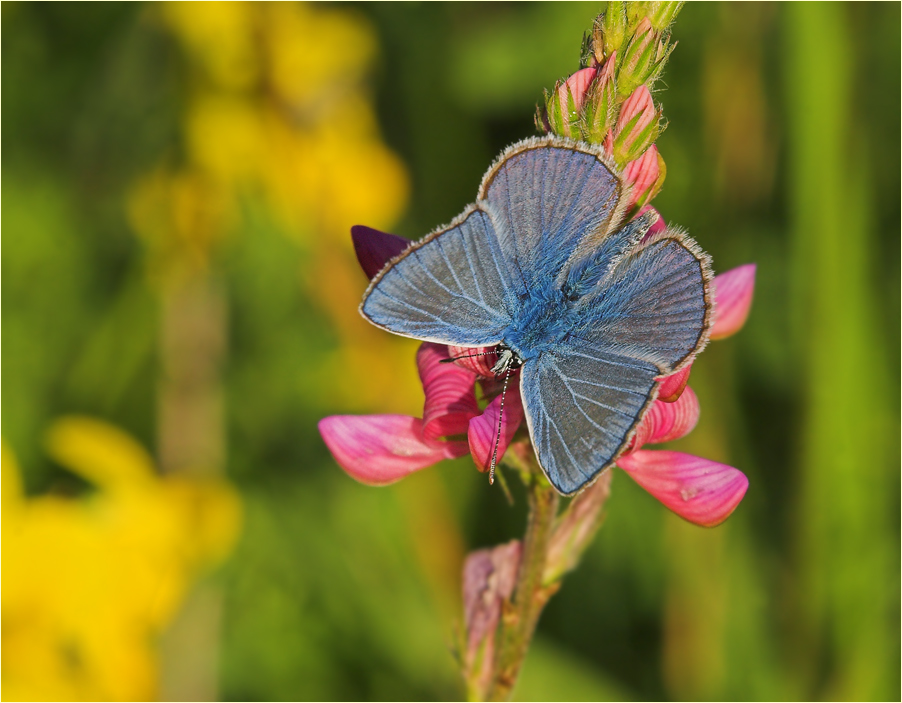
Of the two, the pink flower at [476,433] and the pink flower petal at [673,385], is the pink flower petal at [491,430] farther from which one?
the pink flower petal at [673,385]

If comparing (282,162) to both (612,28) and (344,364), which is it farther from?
(612,28)

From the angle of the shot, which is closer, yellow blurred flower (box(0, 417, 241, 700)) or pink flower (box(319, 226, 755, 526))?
pink flower (box(319, 226, 755, 526))

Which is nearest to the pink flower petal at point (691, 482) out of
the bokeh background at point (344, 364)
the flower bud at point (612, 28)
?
the flower bud at point (612, 28)

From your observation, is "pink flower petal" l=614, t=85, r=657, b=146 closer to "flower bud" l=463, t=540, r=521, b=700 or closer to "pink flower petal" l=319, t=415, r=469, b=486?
"pink flower petal" l=319, t=415, r=469, b=486

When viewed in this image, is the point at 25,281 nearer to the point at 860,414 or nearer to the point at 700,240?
the point at 700,240

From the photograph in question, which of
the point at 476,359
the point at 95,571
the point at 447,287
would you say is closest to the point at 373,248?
the point at 447,287

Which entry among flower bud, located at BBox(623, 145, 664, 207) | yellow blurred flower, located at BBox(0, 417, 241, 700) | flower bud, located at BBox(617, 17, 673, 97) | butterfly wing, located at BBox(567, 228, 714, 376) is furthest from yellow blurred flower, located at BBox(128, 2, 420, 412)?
flower bud, located at BBox(617, 17, 673, 97)

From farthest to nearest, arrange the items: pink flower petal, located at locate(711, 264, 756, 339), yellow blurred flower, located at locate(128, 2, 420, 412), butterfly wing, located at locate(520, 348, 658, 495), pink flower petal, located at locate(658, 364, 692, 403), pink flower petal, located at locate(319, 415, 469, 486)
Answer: yellow blurred flower, located at locate(128, 2, 420, 412)
pink flower petal, located at locate(711, 264, 756, 339)
pink flower petal, located at locate(319, 415, 469, 486)
pink flower petal, located at locate(658, 364, 692, 403)
butterfly wing, located at locate(520, 348, 658, 495)
